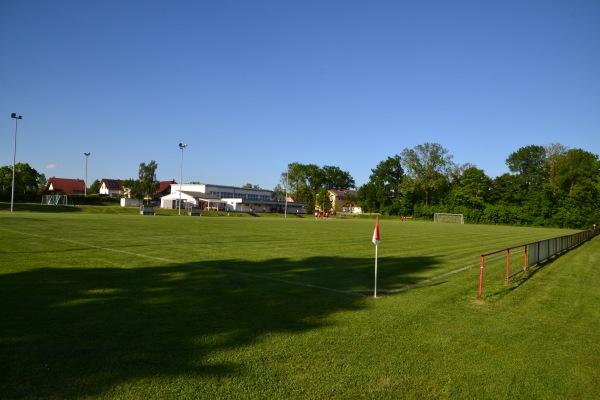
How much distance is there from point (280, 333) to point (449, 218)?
8810cm

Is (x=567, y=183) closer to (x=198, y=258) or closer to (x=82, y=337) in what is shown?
(x=198, y=258)

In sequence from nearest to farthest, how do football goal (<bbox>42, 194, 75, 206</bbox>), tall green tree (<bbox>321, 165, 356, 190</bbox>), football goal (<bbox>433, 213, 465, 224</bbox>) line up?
football goal (<bbox>42, 194, 75, 206</bbox>), football goal (<bbox>433, 213, 465, 224</bbox>), tall green tree (<bbox>321, 165, 356, 190</bbox>)

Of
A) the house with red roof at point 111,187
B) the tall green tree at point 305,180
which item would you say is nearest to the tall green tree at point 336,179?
the tall green tree at point 305,180

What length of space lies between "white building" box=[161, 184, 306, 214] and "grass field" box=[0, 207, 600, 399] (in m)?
82.1

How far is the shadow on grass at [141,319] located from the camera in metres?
4.88

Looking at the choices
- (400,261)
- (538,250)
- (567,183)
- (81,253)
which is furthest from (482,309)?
(567,183)

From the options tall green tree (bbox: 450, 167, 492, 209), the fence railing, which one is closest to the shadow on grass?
the fence railing

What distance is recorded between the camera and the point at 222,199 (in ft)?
333

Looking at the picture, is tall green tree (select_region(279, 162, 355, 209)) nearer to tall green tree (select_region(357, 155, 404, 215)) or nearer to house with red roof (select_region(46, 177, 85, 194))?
tall green tree (select_region(357, 155, 404, 215))

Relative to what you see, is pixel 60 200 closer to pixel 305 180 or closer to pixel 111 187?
pixel 111 187

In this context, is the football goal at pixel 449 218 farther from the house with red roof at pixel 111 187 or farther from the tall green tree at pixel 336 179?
the house with red roof at pixel 111 187

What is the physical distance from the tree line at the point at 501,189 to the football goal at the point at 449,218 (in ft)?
8.93

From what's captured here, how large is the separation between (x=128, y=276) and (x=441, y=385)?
334 inches

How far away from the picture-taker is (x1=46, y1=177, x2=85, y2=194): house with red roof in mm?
117938
